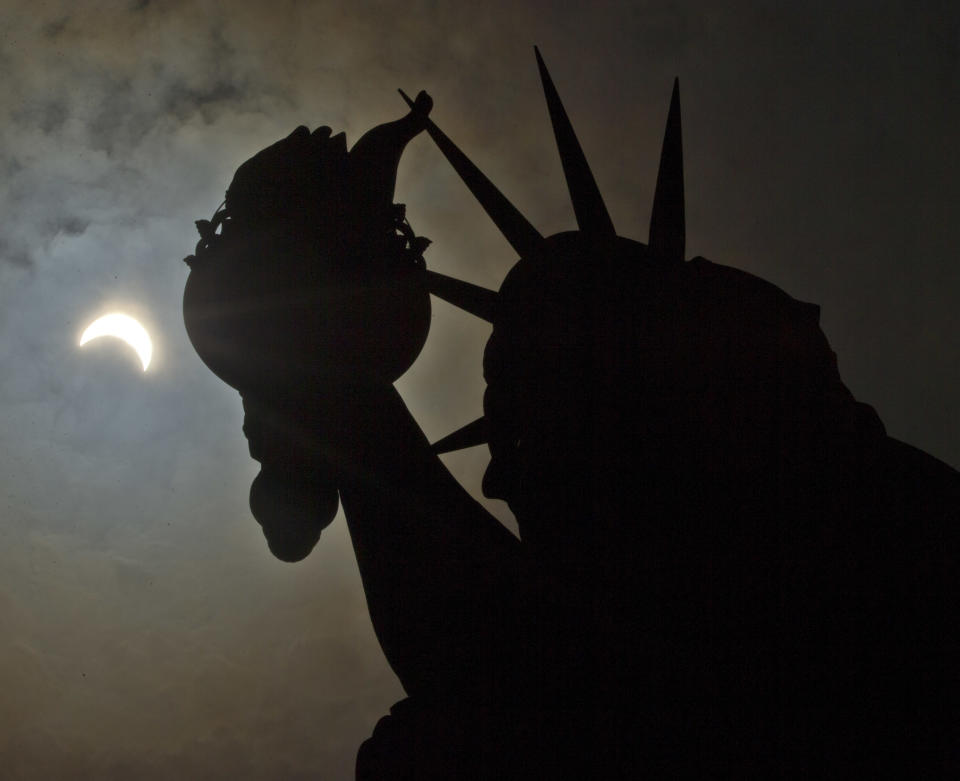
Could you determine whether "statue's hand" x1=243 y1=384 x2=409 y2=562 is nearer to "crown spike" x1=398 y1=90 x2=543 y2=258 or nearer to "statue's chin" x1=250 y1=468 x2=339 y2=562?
"statue's chin" x1=250 y1=468 x2=339 y2=562

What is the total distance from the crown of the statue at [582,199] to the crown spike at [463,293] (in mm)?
593

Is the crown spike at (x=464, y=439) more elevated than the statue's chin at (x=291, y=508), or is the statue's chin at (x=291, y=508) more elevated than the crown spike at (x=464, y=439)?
the crown spike at (x=464, y=439)

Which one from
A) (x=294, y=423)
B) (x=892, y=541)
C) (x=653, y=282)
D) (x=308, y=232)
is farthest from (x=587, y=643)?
(x=308, y=232)

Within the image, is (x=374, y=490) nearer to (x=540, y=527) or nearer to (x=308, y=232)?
(x=540, y=527)

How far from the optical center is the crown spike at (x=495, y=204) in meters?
5.12

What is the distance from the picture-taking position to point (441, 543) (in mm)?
5578

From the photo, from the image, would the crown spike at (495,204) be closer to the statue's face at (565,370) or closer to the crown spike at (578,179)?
the statue's face at (565,370)

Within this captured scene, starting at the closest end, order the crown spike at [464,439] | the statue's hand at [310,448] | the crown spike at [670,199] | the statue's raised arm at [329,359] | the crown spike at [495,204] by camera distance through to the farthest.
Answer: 1. the crown spike at [670,199]
2. the crown spike at [495,204]
3. the statue's raised arm at [329,359]
4. the statue's hand at [310,448]
5. the crown spike at [464,439]

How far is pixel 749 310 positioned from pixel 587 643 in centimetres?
209

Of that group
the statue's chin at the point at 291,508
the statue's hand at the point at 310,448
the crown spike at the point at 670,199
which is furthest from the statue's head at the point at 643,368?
the statue's chin at the point at 291,508

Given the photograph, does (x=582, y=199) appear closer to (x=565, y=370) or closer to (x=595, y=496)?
(x=565, y=370)

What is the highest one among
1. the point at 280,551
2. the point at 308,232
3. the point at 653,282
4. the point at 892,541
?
the point at 308,232

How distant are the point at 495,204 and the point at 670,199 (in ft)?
3.42

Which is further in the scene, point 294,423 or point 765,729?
point 294,423
